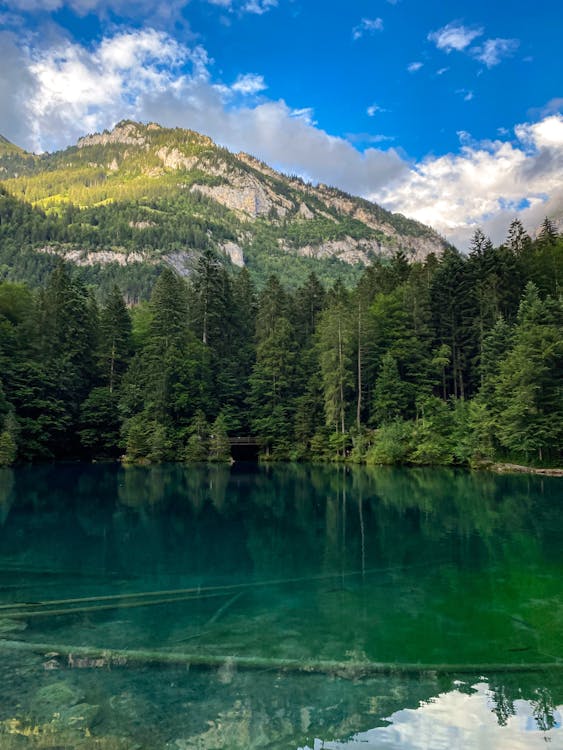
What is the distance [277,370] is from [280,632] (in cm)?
4473

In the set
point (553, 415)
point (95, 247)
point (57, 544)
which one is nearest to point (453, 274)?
point (553, 415)

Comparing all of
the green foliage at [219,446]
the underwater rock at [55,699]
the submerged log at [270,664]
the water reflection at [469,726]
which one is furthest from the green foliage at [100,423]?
the water reflection at [469,726]

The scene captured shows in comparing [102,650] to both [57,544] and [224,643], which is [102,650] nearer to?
[224,643]

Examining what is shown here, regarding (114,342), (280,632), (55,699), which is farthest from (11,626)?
(114,342)

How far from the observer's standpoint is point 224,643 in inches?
312

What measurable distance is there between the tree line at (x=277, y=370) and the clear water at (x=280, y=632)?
82.1ft

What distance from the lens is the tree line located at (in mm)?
43312

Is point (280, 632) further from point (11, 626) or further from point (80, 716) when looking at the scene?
point (11, 626)

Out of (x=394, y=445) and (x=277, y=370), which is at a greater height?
(x=277, y=370)

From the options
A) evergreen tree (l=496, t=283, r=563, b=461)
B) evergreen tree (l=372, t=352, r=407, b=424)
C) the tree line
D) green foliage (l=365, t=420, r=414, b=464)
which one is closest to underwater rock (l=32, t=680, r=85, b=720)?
evergreen tree (l=496, t=283, r=563, b=461)

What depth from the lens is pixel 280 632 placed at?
8414 millimetres

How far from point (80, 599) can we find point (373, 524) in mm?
10915

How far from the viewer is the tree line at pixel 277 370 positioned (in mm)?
43312

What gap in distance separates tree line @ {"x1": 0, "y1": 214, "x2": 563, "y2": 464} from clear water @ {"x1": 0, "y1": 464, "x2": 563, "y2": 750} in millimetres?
25034
